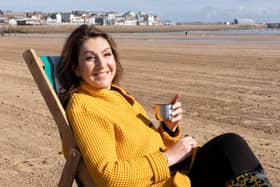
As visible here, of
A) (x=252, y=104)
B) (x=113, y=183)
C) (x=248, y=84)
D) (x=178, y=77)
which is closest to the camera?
(x=113, y=183)

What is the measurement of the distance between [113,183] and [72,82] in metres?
0.62

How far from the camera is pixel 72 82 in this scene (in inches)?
111

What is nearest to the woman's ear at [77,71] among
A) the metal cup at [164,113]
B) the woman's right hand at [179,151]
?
the metal cup at [164,113]

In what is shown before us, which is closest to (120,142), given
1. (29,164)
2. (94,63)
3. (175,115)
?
(94,63)

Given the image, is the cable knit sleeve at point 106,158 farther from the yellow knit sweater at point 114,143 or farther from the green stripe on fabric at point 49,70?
the green stripe on fabric at point 49,70

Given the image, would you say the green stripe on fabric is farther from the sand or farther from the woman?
the sand

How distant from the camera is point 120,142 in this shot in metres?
2.61

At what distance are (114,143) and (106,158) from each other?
13cm

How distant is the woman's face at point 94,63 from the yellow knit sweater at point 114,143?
45mm

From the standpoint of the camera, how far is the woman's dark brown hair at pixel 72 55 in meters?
2.72

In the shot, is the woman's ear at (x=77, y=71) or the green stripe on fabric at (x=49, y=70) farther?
the green stripe on fabric at (x=49, y=70)

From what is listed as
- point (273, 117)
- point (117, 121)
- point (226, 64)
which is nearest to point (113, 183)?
point (117, 121)

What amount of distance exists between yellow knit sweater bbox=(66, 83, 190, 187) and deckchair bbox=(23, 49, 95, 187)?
Answer: 0.28 feet

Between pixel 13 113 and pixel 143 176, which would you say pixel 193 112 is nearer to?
pixel 13 113
